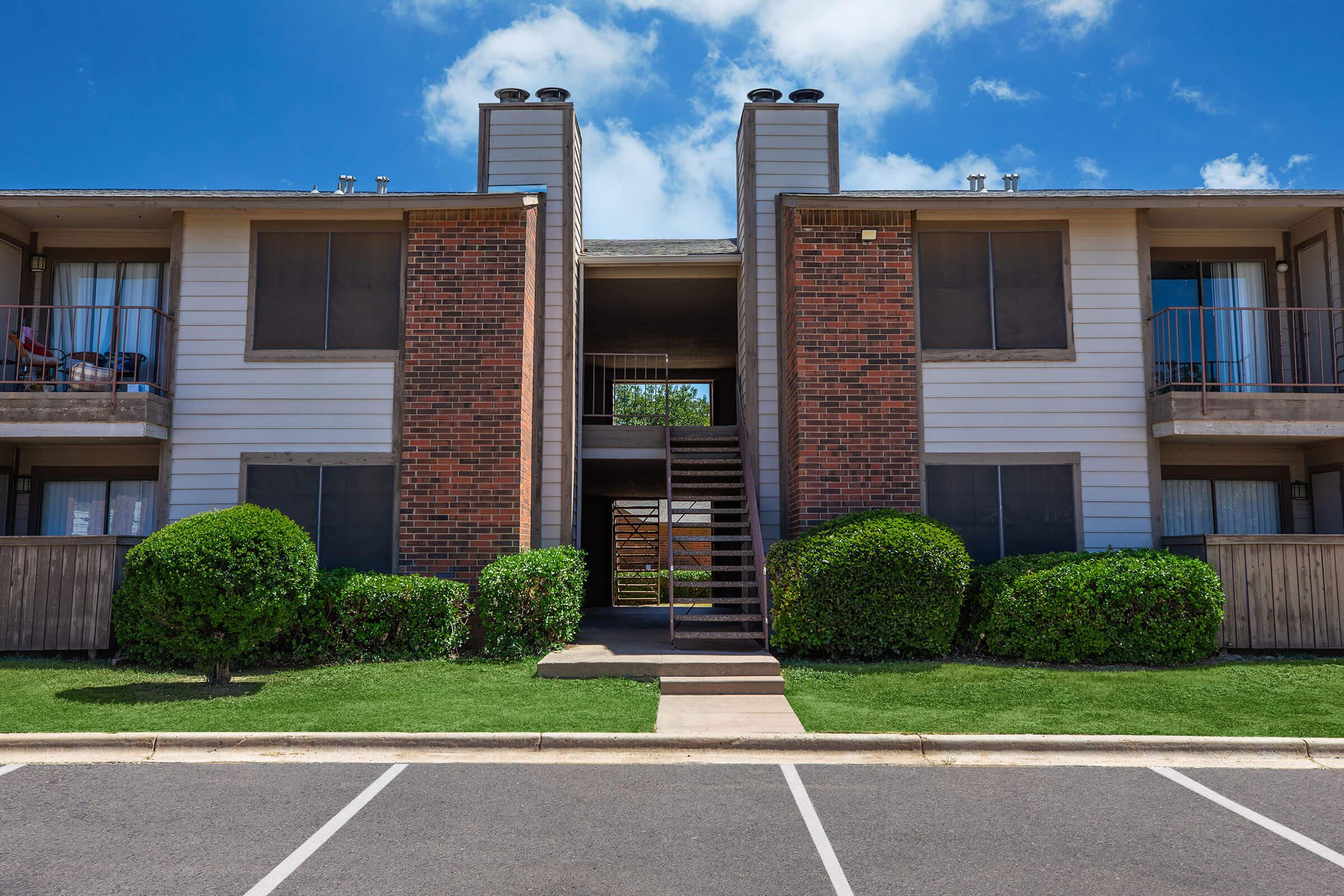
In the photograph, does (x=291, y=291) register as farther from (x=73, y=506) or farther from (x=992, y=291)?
(x=992, y=291)

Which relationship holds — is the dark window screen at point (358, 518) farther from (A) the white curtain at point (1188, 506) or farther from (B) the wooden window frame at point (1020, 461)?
(A) the white curtain at point (1188, 506)

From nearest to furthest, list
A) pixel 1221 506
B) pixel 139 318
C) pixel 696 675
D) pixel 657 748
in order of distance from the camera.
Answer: pixel 657 748 → pixel 696 675 → pixel 139 318 → pixel 1221 506

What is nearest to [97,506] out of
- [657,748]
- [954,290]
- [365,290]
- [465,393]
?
[365,290]

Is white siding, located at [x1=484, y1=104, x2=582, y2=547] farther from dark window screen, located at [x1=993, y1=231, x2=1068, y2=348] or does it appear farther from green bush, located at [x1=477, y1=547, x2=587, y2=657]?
dark window screen, located at [x1=993, y1=231, x2=1068, y2=348]

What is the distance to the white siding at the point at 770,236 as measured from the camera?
1170cm

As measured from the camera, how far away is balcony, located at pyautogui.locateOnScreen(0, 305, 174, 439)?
10312 mm

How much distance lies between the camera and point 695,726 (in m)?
6.82

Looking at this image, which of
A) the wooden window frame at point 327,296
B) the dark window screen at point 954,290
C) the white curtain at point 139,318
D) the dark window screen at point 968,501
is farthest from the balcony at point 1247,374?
the white curtain at point 139,318

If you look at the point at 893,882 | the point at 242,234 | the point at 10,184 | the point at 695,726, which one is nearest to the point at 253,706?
the point at 695,726

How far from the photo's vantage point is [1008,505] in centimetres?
1085

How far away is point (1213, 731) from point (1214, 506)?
20.8ft

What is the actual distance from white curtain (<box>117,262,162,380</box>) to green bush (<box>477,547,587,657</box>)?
553 centimetres

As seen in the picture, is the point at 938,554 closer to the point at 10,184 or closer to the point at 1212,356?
the point at 1212,356

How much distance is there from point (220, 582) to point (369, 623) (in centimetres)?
192
